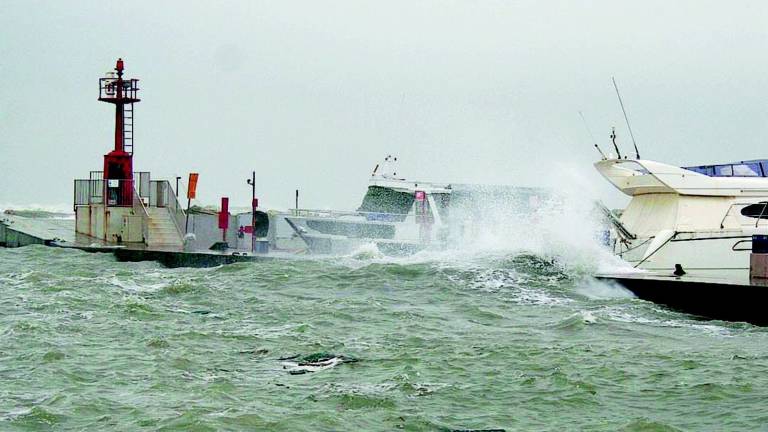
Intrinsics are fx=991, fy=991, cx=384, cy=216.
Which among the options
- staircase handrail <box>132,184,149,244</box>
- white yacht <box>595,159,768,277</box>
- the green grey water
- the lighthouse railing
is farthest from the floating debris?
the lighthouse railing

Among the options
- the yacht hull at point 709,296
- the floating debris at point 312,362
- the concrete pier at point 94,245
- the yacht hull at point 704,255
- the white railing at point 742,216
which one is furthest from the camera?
the concrete pier at point 94,245

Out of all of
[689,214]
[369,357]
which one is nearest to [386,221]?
[689,214]

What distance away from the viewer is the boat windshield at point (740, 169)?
26.8 m

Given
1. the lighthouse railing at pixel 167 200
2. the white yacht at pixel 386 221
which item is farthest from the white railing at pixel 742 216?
the lighthouse railing at pixel 167 200

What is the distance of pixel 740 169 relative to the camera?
26.9 metres

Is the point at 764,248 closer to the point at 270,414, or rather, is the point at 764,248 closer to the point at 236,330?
the point at 236,330

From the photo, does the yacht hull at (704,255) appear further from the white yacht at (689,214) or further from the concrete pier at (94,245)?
the concrete pier at (94,245)

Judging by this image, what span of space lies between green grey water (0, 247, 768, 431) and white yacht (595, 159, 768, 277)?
3068 millimetres

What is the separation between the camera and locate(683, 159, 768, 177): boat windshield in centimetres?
2680

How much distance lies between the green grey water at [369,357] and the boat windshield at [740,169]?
6.38 m

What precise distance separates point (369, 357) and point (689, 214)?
14632 millimetres

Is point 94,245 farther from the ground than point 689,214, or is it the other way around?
point 689,214

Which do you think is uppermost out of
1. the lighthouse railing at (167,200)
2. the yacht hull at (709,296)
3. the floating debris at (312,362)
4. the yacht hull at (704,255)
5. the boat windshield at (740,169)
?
the boat windshield at (740,169)

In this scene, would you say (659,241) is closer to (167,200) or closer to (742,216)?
(742,216)
